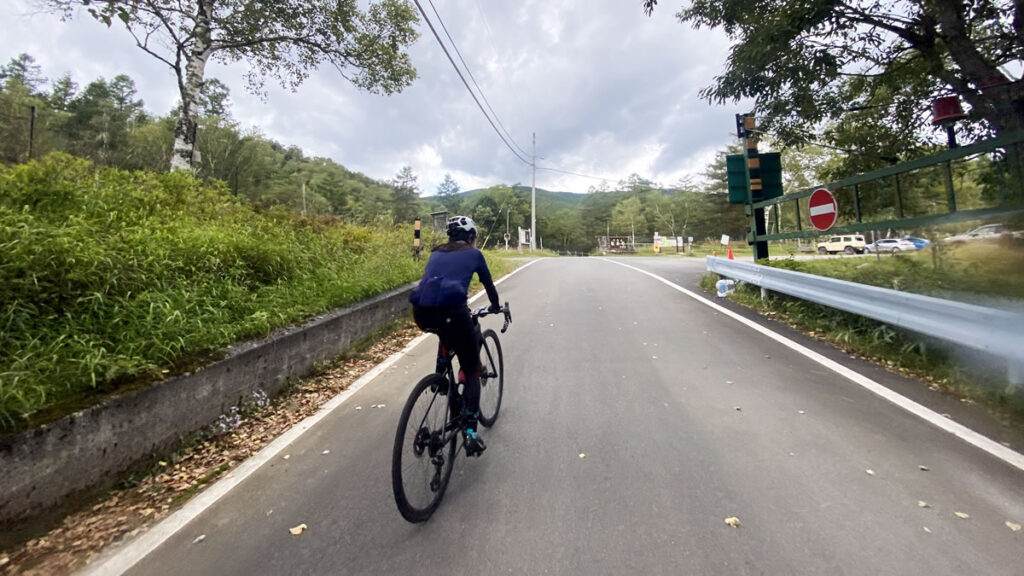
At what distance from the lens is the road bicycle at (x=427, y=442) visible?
7.13 ft

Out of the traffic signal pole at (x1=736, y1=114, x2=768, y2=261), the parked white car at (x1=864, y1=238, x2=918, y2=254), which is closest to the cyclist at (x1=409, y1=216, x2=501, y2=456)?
the parked white car at (x1=864, y1=238, x2=918, y2=254)

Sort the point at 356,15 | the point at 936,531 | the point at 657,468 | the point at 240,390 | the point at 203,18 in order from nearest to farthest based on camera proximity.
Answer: the point at 936,531 < the point at 657,468 < the point at 240,390 < the point at 203,18 < the point at 356,15

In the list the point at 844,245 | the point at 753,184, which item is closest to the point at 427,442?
the point at 844,245

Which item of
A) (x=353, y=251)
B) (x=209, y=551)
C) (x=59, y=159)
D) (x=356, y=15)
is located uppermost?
(x=356, y=15)

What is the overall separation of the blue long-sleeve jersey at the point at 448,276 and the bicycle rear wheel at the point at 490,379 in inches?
24.1

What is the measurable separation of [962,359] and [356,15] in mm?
12282

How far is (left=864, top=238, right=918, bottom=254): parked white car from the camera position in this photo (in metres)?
6.07

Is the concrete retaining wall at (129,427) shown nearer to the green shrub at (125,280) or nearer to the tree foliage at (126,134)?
the green shrub at (125,280)

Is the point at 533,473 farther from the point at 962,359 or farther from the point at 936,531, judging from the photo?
the point at 962,359

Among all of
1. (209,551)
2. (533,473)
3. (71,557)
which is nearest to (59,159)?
(71,557)

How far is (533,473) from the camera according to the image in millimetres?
2725

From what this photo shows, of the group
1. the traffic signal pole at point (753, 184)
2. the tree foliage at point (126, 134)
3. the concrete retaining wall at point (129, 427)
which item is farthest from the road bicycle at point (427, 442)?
the tree foliage at point (126, 134)

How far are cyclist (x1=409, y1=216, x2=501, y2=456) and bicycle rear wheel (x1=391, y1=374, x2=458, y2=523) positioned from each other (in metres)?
0.19

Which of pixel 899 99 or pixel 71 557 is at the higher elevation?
pixel 899 99
